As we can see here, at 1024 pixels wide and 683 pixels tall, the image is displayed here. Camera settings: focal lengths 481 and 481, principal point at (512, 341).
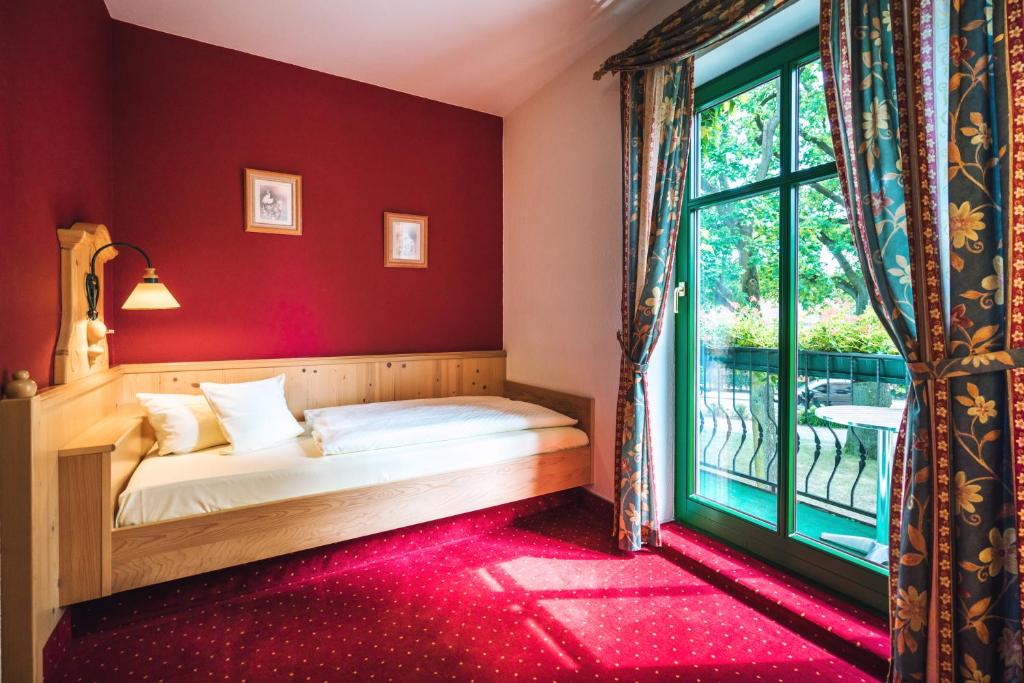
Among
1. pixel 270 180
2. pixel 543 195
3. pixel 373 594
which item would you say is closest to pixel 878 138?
pixel 543 195

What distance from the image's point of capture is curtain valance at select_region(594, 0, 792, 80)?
185 centimetres

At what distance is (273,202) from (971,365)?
3389mm

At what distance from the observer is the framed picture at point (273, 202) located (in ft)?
9.80

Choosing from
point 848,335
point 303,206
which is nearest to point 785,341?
point 848,335

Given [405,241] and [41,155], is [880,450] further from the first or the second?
[41,155]

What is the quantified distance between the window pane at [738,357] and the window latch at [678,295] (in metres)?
0.08

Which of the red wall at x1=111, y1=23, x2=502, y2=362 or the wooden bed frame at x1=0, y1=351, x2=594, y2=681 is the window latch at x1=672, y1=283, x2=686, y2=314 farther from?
the red wall at x1=111, y1=23, x2=502, y2=362

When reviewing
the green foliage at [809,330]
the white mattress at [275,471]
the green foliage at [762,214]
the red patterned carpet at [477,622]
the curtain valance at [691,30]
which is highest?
the curtain valance at [691,30]

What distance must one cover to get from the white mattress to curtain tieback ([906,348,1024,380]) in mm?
1771

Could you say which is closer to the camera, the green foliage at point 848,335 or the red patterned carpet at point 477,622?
the red patterned carpet at point 477,622

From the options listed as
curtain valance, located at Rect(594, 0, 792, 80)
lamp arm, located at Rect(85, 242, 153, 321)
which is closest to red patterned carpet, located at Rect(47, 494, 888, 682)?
lamp arm, located at Rect(85, 242, 153, 321)

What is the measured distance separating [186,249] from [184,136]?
0.66 meters

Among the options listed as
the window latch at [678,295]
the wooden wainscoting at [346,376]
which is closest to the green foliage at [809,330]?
the window latch at [678,295]

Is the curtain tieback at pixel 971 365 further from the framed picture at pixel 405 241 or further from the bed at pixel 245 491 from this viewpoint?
the framed picture at pixel 405 241
